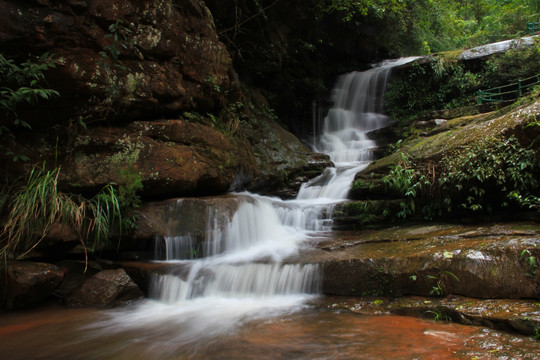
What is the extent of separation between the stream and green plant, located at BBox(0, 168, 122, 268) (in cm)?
93

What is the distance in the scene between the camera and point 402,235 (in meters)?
5.37

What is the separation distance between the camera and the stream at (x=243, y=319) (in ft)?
9.31

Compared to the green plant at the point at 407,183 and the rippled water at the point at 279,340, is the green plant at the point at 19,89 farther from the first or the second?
the green plant at the point at 407,183

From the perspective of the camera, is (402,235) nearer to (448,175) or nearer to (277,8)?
(448,175)

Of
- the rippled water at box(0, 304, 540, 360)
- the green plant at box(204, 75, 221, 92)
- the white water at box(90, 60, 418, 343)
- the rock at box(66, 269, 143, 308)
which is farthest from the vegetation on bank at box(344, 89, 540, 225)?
the rock at box(66, 269, 143, 308)

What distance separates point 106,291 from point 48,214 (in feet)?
4.64

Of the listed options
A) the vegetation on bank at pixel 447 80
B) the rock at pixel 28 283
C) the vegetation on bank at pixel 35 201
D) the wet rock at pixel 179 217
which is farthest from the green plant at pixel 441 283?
the vegetation on bank at pixel 447 80

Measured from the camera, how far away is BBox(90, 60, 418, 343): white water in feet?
13.1

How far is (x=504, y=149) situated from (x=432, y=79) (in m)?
11.2

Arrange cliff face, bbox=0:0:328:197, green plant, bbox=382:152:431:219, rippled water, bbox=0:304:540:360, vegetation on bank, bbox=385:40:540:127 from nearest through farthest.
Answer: rippled water, bbox=0:304:540:360 → cliff face, bbox=0:0:328:197 → green plant, bbox=382:152:431:219 → vegetation on bank, bbox=385:40:540:127

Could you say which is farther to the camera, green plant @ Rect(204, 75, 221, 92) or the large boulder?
green plant @ Rect(204, 75, 221, 92)

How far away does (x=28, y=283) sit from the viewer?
4.07m

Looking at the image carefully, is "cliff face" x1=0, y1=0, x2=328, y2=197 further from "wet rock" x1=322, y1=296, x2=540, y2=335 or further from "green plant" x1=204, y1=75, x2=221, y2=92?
"wet rock" x1=322, y1=296, x2=540, y2=335

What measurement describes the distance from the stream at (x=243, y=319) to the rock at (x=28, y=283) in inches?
7.8
